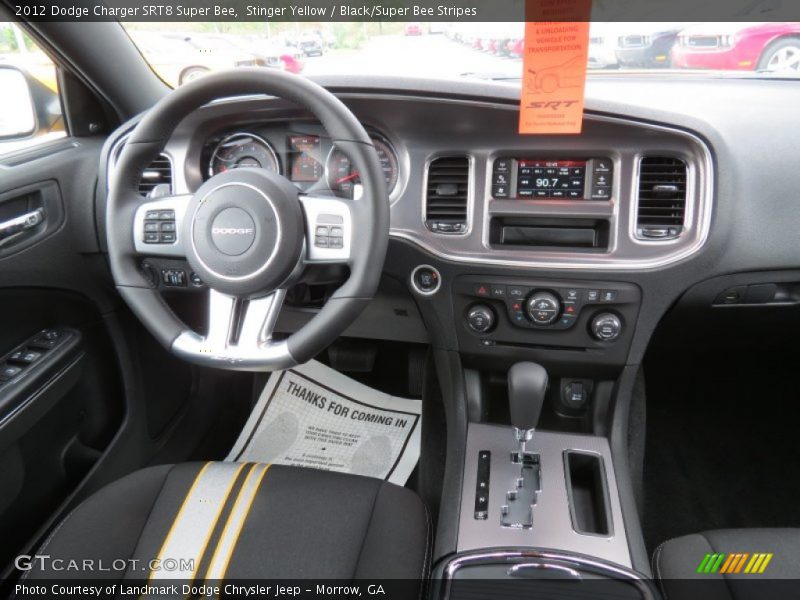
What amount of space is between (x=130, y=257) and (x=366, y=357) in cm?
88

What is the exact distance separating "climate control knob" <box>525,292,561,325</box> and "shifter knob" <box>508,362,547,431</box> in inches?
6.4

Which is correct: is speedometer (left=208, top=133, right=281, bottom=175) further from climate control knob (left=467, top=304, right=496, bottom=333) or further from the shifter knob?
the shifter knob

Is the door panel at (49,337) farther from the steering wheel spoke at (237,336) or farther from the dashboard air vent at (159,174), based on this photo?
the steering wheel spoke at (237,336)

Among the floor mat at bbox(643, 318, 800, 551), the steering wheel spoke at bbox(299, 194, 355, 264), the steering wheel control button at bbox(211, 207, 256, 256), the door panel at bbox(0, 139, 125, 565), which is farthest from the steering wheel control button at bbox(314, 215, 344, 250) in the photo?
the floor mat at bbox(643, 318, 800, 551)

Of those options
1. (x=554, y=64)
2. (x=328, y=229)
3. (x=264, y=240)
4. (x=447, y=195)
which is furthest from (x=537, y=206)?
(x=264, y=240)

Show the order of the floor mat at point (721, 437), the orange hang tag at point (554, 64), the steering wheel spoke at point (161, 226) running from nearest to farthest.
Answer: the orange hang tag at point (554, 64) → the steering wheel spoke at point (161, 226) → the floor mat at point (721, 437)

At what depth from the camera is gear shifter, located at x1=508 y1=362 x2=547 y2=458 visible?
4.01 feet

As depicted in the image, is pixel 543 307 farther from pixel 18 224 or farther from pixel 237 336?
pixel 18 224

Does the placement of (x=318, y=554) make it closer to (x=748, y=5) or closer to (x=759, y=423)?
(x=748, y=5)

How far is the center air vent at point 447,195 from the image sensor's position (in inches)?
55.4

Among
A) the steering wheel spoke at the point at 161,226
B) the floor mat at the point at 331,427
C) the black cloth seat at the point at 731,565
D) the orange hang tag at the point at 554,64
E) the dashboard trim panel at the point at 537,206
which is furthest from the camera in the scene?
the floor mat at the point at 331,427

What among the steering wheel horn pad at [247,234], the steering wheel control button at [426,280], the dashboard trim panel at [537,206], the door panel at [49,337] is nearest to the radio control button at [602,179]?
the dashboard trim panel at [537,206]

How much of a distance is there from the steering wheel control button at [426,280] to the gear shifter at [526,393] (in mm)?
294

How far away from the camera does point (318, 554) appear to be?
112 cm
